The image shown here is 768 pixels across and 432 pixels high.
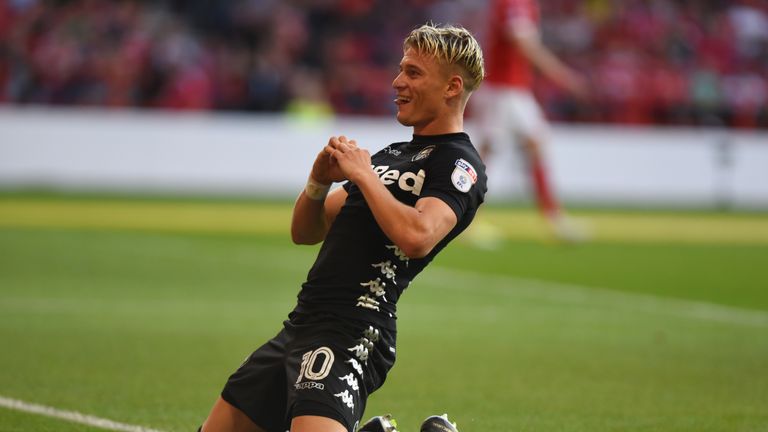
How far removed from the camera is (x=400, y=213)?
4.51m

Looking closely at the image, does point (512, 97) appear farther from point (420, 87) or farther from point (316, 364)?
point (316, 364)

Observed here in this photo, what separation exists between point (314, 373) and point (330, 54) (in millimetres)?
Answer: 21870

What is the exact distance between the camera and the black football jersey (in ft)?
15.6

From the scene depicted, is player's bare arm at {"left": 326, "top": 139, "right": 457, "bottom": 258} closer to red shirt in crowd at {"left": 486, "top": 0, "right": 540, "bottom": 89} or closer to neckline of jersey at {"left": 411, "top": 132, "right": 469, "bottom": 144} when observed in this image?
neckline of jersey at {"left": 411, "top": 132, "right": 469, "bottom": 144}

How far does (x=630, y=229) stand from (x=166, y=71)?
10.2 meters

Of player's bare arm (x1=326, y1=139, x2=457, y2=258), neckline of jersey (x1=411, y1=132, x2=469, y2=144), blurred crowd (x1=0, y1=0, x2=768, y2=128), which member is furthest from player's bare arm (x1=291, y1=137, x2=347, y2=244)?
blurred crowd (x1=0, y1=0, x2=768, y2=128)

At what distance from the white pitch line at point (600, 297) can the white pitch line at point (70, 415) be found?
5750mm

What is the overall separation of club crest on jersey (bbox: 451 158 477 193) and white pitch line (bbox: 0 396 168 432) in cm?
195

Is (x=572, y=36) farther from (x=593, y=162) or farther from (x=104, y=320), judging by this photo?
(x=104, y=320)

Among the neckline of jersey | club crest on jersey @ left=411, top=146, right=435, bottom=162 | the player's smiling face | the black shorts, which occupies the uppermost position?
the player's smiling face

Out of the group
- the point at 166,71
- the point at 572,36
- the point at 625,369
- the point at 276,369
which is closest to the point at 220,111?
the point at 166,71

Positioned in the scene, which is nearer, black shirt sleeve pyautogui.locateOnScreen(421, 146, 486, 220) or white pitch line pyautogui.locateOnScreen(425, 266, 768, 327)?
black shirt sleeve pyautogui.locateOnScreen(421, 146, 486, 220)

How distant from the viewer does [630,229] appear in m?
18.6

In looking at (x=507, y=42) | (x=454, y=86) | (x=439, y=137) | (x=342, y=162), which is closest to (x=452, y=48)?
(x=454, y=86)
